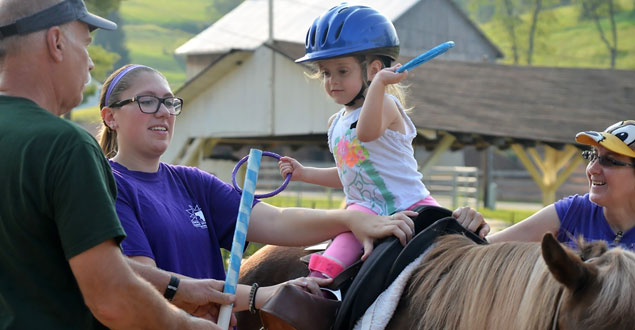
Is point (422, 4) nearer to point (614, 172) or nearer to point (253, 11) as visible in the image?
point (253, 11)

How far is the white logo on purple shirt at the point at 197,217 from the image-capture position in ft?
8.86

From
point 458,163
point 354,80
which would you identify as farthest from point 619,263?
point 458,163

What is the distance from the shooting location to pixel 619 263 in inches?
77.5

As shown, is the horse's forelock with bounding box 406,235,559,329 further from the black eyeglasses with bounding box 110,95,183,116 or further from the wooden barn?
the wooden barn

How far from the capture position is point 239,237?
2502 mm

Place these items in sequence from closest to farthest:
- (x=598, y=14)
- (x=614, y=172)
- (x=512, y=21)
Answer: (x=614, y=172)
(x=512, y=21)
(x=598, y=14)

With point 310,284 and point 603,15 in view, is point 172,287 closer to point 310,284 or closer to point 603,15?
point 310,284

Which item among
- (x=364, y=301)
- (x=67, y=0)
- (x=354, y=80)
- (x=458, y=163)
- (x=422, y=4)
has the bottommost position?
(x=458, y=163)

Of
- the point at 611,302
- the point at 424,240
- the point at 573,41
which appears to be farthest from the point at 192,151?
the point at 573,41

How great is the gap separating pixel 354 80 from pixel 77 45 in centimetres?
143

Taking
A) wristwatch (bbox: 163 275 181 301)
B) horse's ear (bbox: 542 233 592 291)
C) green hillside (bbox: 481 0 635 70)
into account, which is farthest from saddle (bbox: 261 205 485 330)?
green hillside (bbox: 481 0 635 70)

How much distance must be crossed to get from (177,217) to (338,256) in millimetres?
626

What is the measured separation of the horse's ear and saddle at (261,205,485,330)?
26.7 inches

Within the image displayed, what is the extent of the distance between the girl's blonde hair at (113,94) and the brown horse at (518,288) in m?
1.32
